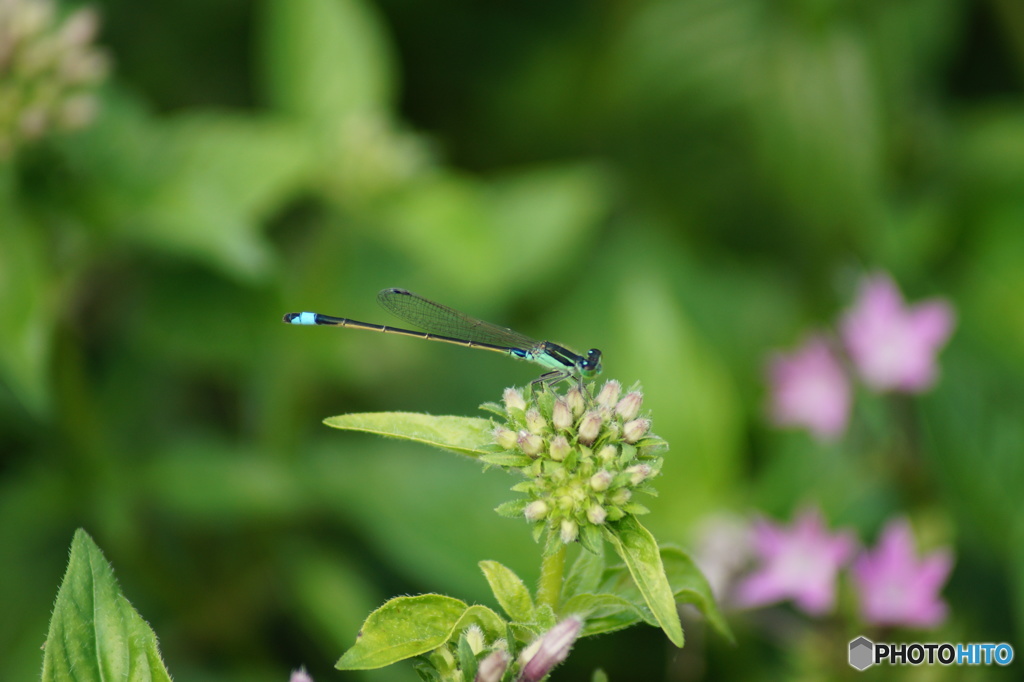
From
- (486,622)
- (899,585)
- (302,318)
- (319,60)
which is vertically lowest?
(486,622)

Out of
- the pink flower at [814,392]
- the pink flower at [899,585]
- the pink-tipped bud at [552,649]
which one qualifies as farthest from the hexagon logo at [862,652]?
the pink-tipped bud at [552,649]

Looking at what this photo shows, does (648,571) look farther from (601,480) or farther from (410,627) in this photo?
(410,627)

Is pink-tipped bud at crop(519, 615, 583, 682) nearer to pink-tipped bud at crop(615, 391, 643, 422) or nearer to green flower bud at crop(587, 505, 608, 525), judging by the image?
green flower bud at crop(587, 505, 608, 525)

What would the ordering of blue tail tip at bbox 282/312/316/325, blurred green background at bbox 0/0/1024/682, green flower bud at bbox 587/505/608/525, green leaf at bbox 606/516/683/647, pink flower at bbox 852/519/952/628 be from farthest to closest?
blurred green background at bbox 0/0/1024/682, blue tail tip at bbox 282/312/316/325, pink flower at bbox 852/519/952/628, green flower bud at bbox 587/505/608/525, green leaf at bbox 606/516/683/647

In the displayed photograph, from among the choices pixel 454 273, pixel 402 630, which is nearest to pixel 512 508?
pixel 402 630

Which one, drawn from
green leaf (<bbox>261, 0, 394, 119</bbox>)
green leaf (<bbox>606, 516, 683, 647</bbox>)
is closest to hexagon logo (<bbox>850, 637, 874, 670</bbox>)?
green leaf (<bbox>606, 516, 683, 647</bbox>)
